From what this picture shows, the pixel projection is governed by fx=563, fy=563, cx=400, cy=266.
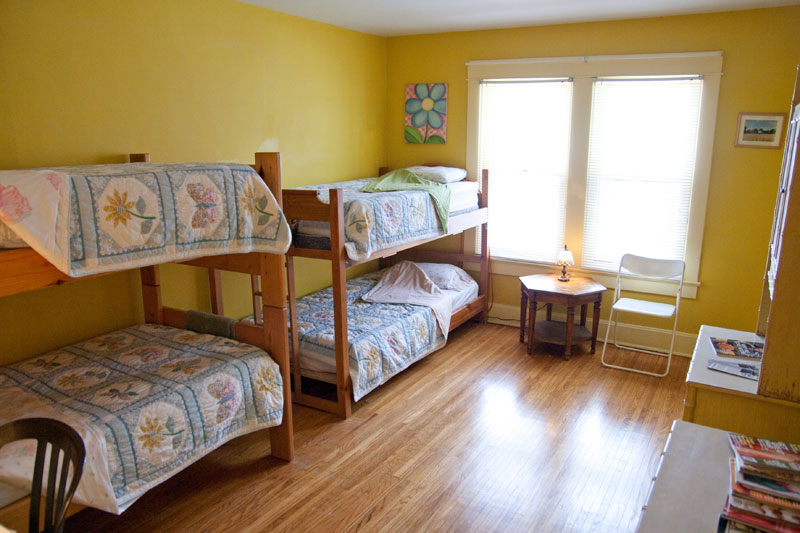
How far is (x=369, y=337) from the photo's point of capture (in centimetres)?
337

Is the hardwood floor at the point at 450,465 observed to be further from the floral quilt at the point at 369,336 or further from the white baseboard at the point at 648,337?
the white baseboard at the point at 648,337

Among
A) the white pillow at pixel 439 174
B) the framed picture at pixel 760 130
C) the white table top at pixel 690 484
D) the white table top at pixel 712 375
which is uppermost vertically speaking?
the framed picture at pixel 760 130

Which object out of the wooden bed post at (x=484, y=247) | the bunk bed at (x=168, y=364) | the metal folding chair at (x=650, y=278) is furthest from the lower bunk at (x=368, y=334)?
the metal folding chair at (x=650, y=278)

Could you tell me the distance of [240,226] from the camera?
7.87ft

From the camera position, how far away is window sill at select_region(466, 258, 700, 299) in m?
4.12

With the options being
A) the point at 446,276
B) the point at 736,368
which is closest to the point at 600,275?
the point at 446,276

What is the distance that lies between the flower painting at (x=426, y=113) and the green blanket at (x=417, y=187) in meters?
0.77

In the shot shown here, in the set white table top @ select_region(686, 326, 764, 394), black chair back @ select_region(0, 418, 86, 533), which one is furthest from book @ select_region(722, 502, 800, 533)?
black chair back @ select_region(0, 418, 86, 533)

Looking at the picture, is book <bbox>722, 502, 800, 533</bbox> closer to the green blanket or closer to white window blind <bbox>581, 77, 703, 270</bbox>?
the green blanket

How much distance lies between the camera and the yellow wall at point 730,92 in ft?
11.9

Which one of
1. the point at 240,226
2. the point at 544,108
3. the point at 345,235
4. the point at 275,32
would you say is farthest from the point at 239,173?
the point at 544,108

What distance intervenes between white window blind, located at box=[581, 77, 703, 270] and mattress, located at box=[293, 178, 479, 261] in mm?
1334

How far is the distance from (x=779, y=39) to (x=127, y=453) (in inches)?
169

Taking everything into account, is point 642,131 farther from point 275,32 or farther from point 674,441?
point 674,441
